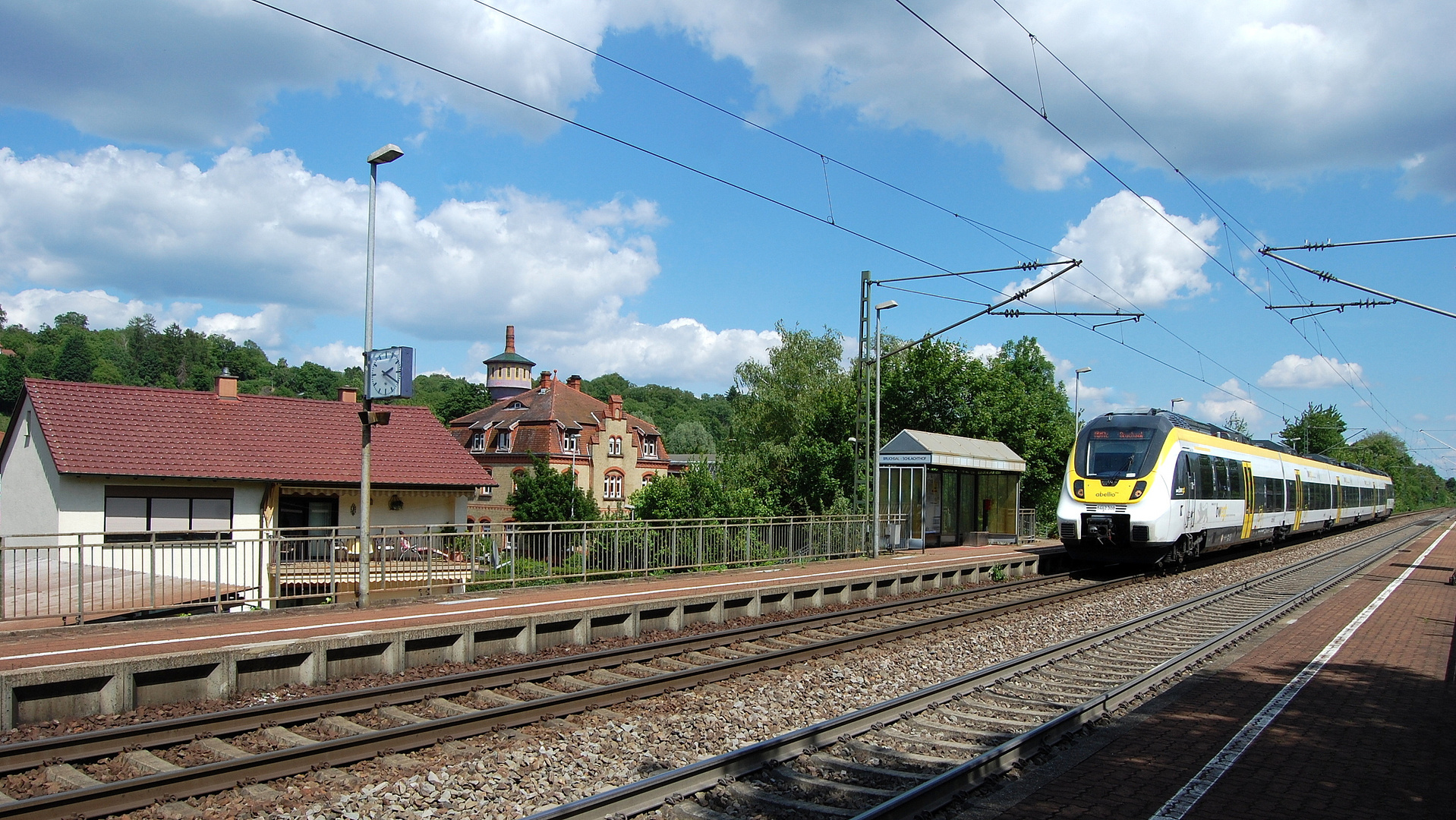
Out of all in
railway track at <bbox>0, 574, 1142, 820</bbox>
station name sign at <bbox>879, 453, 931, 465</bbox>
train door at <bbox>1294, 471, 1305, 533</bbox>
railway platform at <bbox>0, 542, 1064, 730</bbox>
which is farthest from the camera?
train door at <bbox>1294, 471, 1305, 533</bbox>

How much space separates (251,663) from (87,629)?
11.8ft

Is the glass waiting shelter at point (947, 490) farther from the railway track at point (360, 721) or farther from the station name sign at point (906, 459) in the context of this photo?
the railway track at point (360, 721)

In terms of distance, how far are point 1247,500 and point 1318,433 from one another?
81.0 m

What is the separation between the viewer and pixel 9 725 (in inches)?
295

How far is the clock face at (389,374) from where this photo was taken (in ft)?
44.0

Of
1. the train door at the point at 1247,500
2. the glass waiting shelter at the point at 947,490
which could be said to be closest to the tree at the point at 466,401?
the glass waiting shelter at the point at 947,490

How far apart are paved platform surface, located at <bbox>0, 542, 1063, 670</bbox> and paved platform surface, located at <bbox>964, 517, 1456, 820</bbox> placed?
7.22 metres

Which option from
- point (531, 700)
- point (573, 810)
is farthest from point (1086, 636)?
point (573, 810)

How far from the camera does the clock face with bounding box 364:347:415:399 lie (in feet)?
44.0

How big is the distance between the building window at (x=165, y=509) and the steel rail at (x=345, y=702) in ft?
61.7

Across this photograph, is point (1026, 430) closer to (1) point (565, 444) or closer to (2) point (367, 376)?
(2) point (367, 376)

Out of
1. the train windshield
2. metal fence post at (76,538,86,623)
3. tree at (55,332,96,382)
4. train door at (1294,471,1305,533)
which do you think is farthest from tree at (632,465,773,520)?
tree at (55,332,96,382)

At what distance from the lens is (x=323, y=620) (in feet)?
39.9

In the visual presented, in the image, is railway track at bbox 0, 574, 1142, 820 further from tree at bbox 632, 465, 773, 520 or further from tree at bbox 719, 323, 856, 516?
tree at bbox 719, 323, 856, 516
